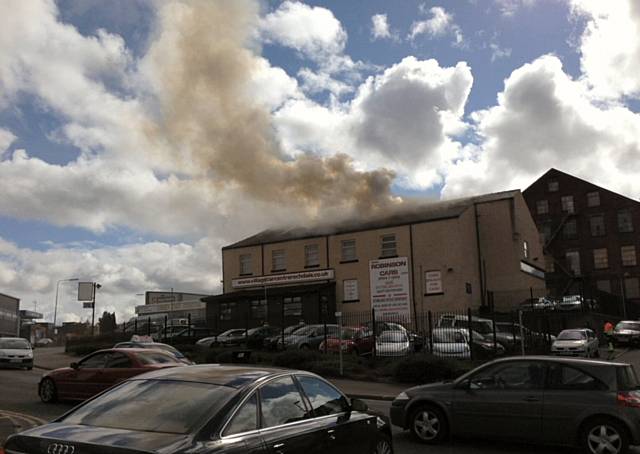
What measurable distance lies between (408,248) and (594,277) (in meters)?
37.6

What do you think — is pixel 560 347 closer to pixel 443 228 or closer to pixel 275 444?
pixel 443 228

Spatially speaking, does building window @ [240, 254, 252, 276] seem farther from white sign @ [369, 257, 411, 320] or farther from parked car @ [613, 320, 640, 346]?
parked car @ [613, 320, 640, 346]

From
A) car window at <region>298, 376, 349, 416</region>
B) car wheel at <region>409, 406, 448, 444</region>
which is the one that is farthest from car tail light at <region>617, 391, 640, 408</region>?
car window at <region>298, 376, 349, 416</region>

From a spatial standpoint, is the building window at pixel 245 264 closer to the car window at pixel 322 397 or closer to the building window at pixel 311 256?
the building window at pixel 311 256

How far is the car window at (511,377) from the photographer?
8844 mm

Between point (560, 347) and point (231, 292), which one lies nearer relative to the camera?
point (560, 347)

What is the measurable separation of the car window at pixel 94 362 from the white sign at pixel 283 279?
3084 cm

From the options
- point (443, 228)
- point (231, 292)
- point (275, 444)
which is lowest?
point (275, 444)

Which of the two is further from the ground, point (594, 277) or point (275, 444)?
point (594, 277)

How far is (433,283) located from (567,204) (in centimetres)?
4065

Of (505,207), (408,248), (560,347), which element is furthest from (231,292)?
(560,347)

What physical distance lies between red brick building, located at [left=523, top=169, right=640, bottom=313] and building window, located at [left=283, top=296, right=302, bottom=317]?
3468 cm

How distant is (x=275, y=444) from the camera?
4.66 m

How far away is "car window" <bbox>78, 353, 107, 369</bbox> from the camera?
43.1 feet
